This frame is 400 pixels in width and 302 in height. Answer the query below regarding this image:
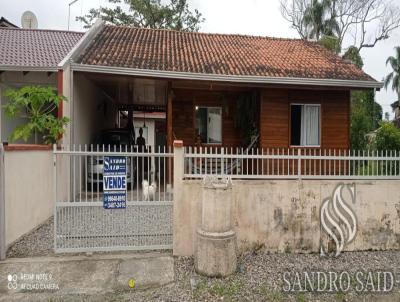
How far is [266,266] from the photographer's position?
514cm

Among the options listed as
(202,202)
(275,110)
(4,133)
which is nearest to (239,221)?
(202,202)

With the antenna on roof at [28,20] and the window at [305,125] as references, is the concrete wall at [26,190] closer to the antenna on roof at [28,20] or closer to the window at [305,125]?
the window at [305,125]

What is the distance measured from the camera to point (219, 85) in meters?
10.7

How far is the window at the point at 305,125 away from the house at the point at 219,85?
0.11 feet

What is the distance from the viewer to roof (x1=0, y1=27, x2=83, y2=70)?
8.95 metres

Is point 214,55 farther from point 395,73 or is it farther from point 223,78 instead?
point 395,73

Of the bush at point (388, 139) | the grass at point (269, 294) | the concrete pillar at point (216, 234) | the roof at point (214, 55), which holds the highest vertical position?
the roof at point (214, 55)

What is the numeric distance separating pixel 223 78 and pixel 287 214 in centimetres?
545

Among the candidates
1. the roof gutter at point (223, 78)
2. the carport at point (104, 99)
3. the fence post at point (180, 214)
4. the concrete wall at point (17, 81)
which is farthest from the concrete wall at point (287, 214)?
A: the concrete wall at point (17, 81)

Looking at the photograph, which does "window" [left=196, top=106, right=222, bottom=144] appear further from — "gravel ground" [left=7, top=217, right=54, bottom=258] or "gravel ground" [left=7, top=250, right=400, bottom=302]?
"gravel ground" [left=7, top=250, right=400, bottom=302]

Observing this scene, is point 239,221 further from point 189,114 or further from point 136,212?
point 189,114

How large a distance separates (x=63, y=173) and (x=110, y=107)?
29.5 feet

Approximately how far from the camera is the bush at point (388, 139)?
13.5m

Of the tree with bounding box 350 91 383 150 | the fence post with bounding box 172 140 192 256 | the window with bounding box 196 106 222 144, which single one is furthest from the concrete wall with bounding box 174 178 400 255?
the tree with bounding box 350 91 383 150
